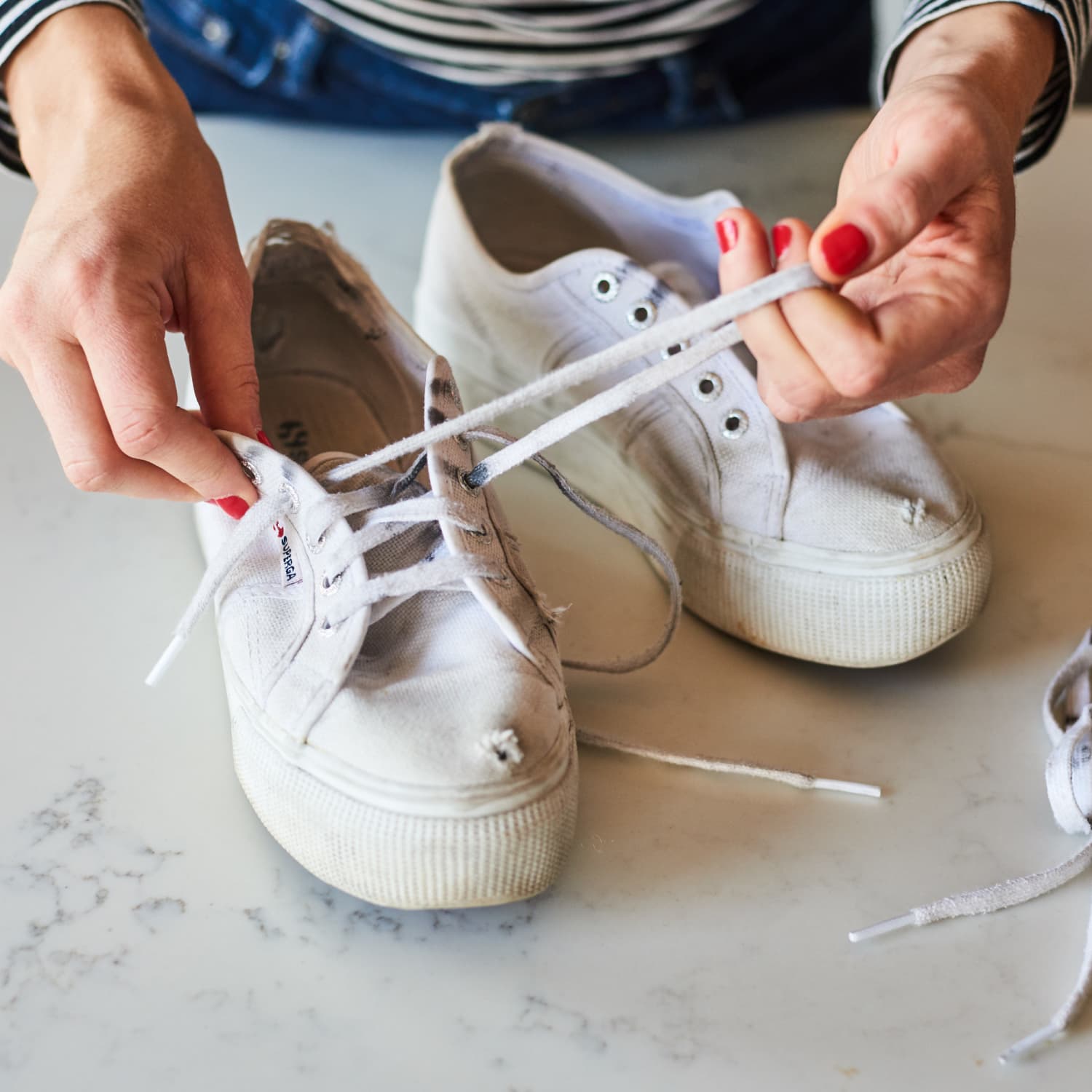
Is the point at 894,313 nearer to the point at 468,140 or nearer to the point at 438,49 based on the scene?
the point at 468,140

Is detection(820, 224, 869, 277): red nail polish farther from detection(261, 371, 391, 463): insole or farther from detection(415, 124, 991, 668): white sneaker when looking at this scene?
detection(261, 371, 391, 463): insole

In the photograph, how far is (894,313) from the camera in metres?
0.49

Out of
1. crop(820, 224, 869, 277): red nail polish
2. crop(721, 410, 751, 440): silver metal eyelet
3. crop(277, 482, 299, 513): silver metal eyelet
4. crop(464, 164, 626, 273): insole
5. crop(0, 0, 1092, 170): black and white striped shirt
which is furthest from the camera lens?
crop(0, 0, 1092, 170): black and white striped shirt

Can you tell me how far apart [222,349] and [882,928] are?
Answer: 0.41 metres

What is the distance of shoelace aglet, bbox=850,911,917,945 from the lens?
1.70 ft

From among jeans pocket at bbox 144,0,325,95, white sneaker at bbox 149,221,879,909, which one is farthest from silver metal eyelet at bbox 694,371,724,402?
jeans pocket at bbox 144,0,325,95

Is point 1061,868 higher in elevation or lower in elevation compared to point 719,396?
lower

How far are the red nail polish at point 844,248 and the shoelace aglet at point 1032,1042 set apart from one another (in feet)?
1.06

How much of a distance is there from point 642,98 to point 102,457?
0.75m

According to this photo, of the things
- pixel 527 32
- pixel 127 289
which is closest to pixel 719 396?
pixel 127 289

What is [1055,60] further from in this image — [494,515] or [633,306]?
[494,515]

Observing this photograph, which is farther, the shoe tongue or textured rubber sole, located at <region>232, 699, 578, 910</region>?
the shoe tongue

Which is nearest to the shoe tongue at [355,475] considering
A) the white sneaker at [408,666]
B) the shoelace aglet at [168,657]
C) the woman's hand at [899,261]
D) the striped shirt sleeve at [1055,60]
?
the white sneaker at [408,666]

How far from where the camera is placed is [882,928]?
0.52 meters
